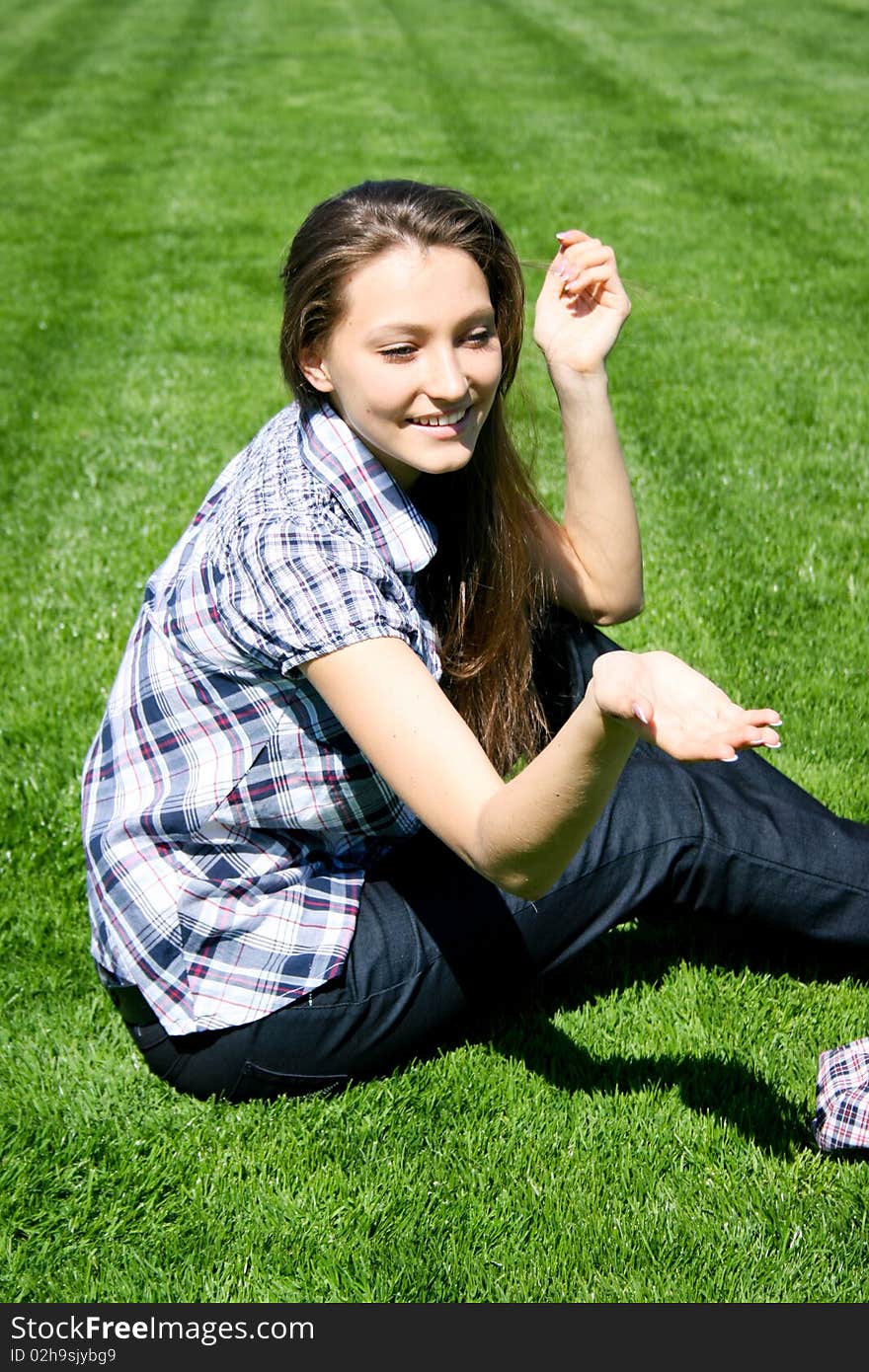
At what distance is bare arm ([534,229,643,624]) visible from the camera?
9.24ft

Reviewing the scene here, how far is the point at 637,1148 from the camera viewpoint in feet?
8.68

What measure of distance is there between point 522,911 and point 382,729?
70cm

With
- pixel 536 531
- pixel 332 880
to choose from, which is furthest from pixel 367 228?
pixel 332 880

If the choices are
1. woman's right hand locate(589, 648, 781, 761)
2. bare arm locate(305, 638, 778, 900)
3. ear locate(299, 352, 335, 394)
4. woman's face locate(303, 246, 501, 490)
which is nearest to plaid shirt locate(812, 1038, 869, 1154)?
bare arm locate(305, 638, 778, 900)

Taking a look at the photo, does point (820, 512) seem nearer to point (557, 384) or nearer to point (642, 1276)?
point (557, 384)

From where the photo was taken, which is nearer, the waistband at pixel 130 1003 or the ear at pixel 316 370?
the ear at pixel 316 370

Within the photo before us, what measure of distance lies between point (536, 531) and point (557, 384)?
33 centimetres

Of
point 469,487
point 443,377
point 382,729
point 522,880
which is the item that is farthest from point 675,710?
point 469,487

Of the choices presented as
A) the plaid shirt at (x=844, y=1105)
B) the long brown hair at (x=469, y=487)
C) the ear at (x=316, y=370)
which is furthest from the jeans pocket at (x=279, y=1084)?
the ear at (x=316, y=370)

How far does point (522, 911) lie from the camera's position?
271cm

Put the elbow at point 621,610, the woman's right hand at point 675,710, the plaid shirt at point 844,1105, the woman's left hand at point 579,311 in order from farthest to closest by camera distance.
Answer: the elbow at point 621,610 → the woman's left hand at point 579,311 → the plaid shirt at point 844,1105 → the woman's right hand at point 675,710

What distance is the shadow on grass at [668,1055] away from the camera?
108 inches

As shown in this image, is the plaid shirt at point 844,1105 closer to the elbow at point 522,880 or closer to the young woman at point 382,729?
the young woman at point 382,729

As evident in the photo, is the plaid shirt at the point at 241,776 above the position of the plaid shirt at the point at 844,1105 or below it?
above
